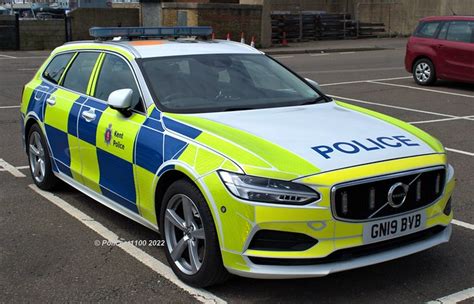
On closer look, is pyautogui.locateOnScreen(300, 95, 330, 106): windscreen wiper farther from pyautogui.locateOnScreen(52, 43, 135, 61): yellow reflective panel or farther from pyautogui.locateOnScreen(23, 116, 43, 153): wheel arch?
pyautogui.locateOnScreen(23, 116, 43, 153): wheel arch

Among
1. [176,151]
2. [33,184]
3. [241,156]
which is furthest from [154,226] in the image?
[33,184]

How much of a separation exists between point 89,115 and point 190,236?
1659 mm

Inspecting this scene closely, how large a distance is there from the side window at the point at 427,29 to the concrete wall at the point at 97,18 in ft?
61.2

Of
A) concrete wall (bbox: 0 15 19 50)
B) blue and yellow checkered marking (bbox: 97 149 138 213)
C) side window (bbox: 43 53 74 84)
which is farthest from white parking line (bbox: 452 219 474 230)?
concrete wall (bbox: 0 15 19 50)

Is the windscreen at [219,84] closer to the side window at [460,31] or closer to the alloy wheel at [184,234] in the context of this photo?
the alloy wheel at [184,234]

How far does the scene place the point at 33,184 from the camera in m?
6.67

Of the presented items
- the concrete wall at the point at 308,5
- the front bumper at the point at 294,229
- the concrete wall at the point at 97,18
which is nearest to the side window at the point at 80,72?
the front bumper at the point at 294,229

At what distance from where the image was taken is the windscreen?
4.68m

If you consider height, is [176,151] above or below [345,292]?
above

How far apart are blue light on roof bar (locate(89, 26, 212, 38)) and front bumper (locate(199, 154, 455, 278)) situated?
253 centimetres

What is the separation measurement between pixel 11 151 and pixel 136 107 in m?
4.21

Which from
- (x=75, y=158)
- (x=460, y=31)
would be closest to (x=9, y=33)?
(x=460, y=31)

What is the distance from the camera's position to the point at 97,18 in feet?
100

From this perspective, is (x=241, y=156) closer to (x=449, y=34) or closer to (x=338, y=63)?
(x=449, y=34)
